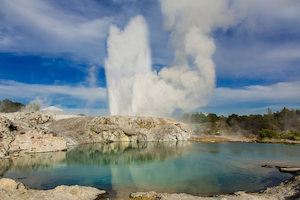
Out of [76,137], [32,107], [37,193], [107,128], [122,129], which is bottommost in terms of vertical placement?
[37,193]

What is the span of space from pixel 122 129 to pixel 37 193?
46.7 meters

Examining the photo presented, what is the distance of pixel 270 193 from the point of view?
53.8 ft

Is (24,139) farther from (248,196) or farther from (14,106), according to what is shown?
(14,106)

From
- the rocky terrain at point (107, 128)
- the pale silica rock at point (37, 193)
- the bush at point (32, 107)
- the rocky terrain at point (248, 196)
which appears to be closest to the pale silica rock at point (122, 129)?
the rocky terrain at point (107, 128)

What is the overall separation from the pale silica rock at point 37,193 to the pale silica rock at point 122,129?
145ft

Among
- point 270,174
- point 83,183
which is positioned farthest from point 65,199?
point 270,174

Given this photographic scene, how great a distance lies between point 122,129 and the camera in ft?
202

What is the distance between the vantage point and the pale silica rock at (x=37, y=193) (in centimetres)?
1391

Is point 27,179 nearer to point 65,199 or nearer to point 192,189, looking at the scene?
point 65,199

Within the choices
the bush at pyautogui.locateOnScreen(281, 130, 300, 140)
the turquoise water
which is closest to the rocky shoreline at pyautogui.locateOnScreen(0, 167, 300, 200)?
the turquoise water

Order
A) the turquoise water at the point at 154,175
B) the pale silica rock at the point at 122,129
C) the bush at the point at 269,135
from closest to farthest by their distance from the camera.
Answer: the turquoise water at the point at 154,175
the pale silica rock at the point at 122,129
the bush at the point at 269,135

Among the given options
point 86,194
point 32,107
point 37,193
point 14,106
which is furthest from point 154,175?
point 14,106

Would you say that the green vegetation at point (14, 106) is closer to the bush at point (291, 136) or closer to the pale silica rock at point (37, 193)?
the pale silica rock at point (37, 193)

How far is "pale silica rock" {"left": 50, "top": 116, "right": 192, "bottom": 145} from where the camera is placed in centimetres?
6006
